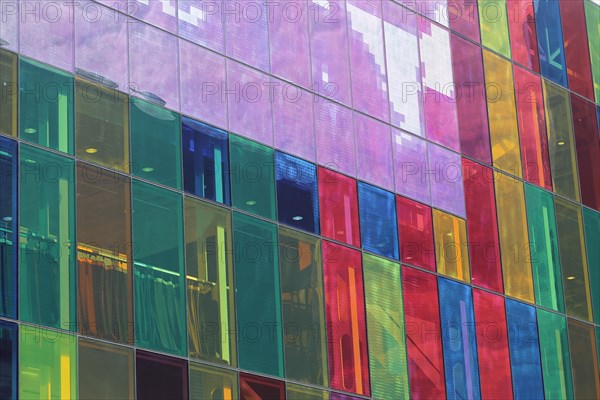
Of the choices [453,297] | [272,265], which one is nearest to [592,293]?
[453,297]

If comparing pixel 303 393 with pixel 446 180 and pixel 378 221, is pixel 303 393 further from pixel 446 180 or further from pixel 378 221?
pixel 446 180

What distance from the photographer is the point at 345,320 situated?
29062 millimetres

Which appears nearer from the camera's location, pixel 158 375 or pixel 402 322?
pixel 158 375

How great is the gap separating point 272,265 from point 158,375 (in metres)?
3.88

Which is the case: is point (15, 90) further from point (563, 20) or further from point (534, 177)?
point (563, 20)

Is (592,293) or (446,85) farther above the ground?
(446,85)

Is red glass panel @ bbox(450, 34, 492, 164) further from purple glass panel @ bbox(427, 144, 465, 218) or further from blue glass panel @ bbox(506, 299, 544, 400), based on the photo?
blue glass panel @ bbox(506, 299, 544, 400)

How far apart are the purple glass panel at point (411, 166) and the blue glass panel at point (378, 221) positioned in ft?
1.99

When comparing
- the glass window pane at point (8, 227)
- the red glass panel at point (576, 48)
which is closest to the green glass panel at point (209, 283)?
the glass window pane at point (8, 227)

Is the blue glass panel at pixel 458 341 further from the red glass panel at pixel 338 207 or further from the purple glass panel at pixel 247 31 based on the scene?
the purple glass panel at pixel 247 31

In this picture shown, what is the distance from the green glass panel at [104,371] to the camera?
2377 cm

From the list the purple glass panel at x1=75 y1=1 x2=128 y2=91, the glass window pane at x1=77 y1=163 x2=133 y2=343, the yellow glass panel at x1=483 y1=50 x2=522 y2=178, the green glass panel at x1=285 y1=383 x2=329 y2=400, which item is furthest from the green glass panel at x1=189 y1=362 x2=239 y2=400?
the yellow glass panel at x1=483 y1=50 x2=522 y2=178

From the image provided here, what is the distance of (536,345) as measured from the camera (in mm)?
33750

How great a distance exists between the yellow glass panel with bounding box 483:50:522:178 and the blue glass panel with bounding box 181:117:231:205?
363 inches
